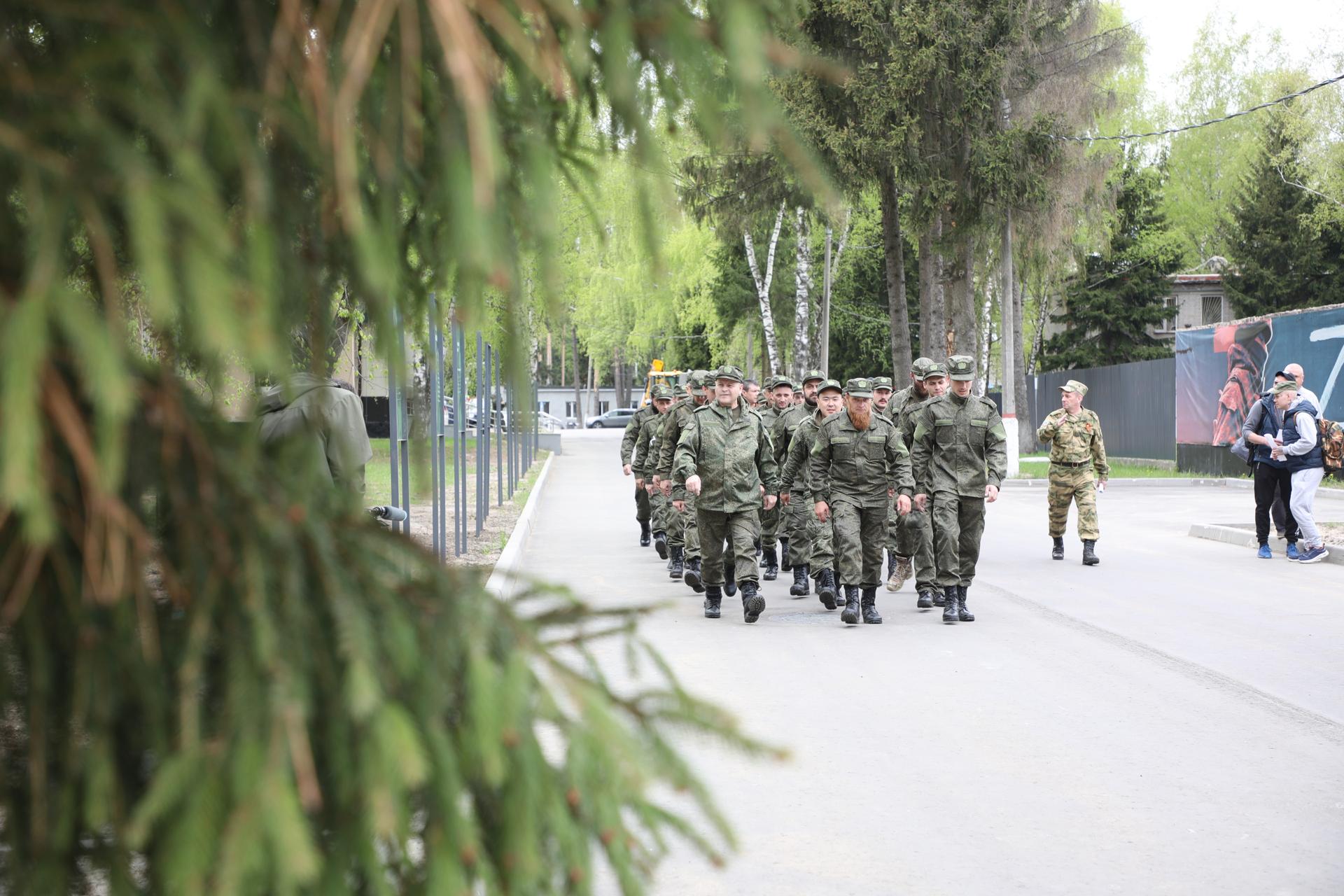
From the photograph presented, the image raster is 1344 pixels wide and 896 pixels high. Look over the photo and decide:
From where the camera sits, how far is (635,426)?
16.9m

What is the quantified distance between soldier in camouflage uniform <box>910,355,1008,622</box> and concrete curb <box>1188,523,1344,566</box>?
17.6 ft

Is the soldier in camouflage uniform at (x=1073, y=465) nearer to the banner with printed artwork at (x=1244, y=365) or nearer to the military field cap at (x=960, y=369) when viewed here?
the military field cap at (x=960, y=369)

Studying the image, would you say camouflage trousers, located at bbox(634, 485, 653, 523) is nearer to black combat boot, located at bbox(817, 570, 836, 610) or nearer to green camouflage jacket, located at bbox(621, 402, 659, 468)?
green camouflage jacket, located at bbox(621, 402, 659, 468)

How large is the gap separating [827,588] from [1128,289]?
4248cm

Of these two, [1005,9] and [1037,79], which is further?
[1037,79]

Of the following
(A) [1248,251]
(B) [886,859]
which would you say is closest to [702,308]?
(A) [1248,251]

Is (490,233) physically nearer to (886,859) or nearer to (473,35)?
(473,35)

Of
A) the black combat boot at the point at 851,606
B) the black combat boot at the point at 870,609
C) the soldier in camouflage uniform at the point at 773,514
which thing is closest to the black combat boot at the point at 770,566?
the soldier in camouflage uniform at the point at 773,514

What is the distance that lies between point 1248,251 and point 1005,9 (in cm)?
2771

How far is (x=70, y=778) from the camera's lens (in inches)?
71.0

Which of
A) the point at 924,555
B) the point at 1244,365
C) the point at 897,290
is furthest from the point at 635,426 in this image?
the point at 1244,365

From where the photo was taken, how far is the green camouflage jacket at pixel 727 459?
11.1m

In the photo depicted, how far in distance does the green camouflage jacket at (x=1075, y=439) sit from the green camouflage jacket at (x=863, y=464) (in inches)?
173

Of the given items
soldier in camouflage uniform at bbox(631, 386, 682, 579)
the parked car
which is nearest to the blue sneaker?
soldier in camouflage uniform at bbox(631, 386, 682, 579)
